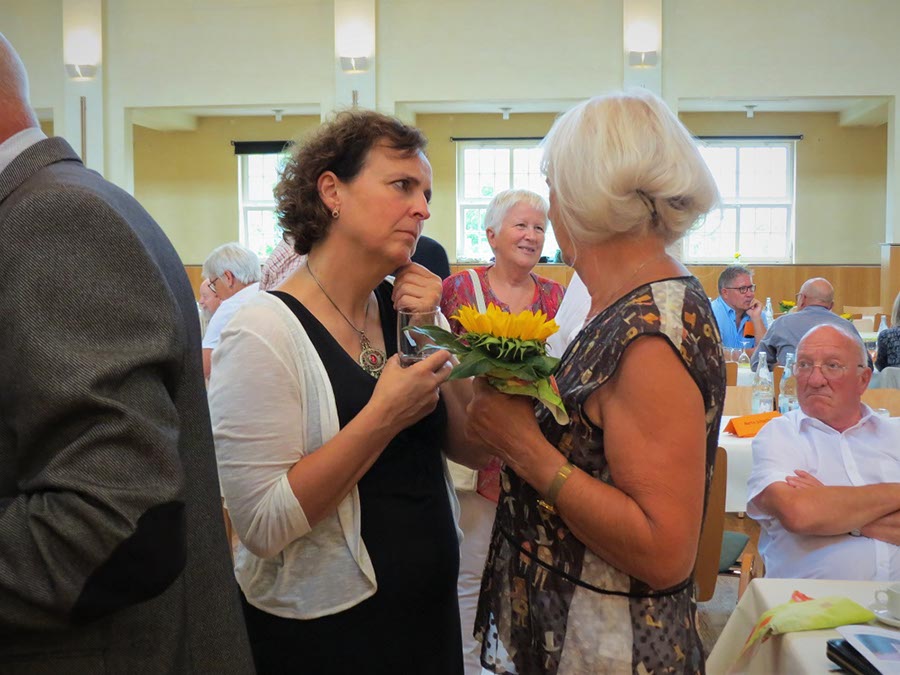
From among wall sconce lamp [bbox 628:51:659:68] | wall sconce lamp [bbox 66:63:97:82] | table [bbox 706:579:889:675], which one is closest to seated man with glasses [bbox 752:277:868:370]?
table [bbox 706:579:889:675]

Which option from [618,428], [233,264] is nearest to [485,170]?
[233,264]

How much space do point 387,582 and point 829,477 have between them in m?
1.72

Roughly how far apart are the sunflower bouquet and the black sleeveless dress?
0.90 feet

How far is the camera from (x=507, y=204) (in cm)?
396

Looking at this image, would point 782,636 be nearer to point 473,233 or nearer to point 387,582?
point 387,582

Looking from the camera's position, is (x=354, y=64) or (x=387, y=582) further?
(x=354, y=64)

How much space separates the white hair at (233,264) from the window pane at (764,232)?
11.2m

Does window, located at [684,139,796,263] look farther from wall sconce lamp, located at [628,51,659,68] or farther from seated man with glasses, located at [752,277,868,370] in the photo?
seated man with glasses, located at [752,277,868,370]

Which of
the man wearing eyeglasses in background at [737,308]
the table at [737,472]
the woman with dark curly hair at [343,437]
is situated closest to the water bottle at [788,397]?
the table at [737,472]

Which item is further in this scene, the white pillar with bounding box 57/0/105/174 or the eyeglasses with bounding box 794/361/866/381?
the white pillar with bounding box 57/0/105/174

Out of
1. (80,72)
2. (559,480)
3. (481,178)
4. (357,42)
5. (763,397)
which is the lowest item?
(763,397)

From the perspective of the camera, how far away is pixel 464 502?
10.5 feet

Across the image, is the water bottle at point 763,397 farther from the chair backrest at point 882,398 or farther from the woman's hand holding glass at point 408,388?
the woman's hand holding glass at point 408,388

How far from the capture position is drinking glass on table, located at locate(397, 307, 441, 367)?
159 cm
